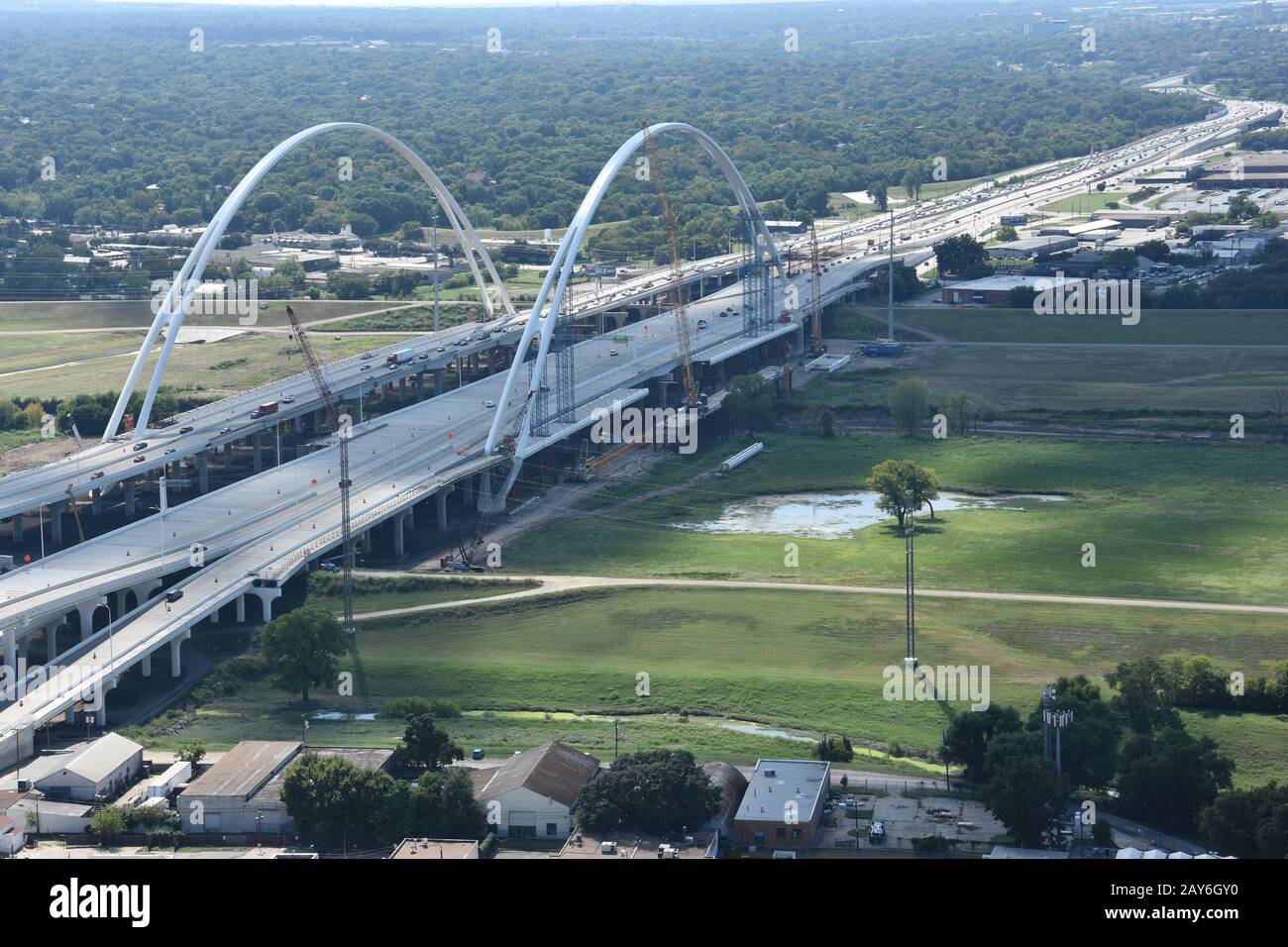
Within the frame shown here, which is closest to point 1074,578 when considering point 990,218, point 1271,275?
point 1271,275

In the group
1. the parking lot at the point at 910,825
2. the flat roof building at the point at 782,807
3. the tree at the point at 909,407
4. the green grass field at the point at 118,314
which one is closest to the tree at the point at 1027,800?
the parking lot at the point at 910,825

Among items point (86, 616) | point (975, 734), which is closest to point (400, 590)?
point (86, 616)

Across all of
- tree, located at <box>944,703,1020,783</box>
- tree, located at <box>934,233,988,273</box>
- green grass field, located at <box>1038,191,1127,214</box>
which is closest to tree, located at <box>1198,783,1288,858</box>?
→ tree, located at <box>944,703,1020,783</box>

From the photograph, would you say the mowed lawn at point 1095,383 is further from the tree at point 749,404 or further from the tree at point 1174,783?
the tree at point 1174,783

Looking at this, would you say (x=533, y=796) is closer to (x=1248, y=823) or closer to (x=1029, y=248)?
(x=1248, y=823)

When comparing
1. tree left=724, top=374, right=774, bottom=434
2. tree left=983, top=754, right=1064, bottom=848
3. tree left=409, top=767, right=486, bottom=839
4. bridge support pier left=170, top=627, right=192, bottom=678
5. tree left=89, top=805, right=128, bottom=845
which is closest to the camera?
tree left=983, top=754, right=1064, bottom=848

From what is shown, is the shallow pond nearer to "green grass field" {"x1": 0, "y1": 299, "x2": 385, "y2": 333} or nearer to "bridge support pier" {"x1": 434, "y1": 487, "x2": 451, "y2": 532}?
"bridge support pier" {"x1": 434, "y1": 487, "x2": 451, "y2": 532}
